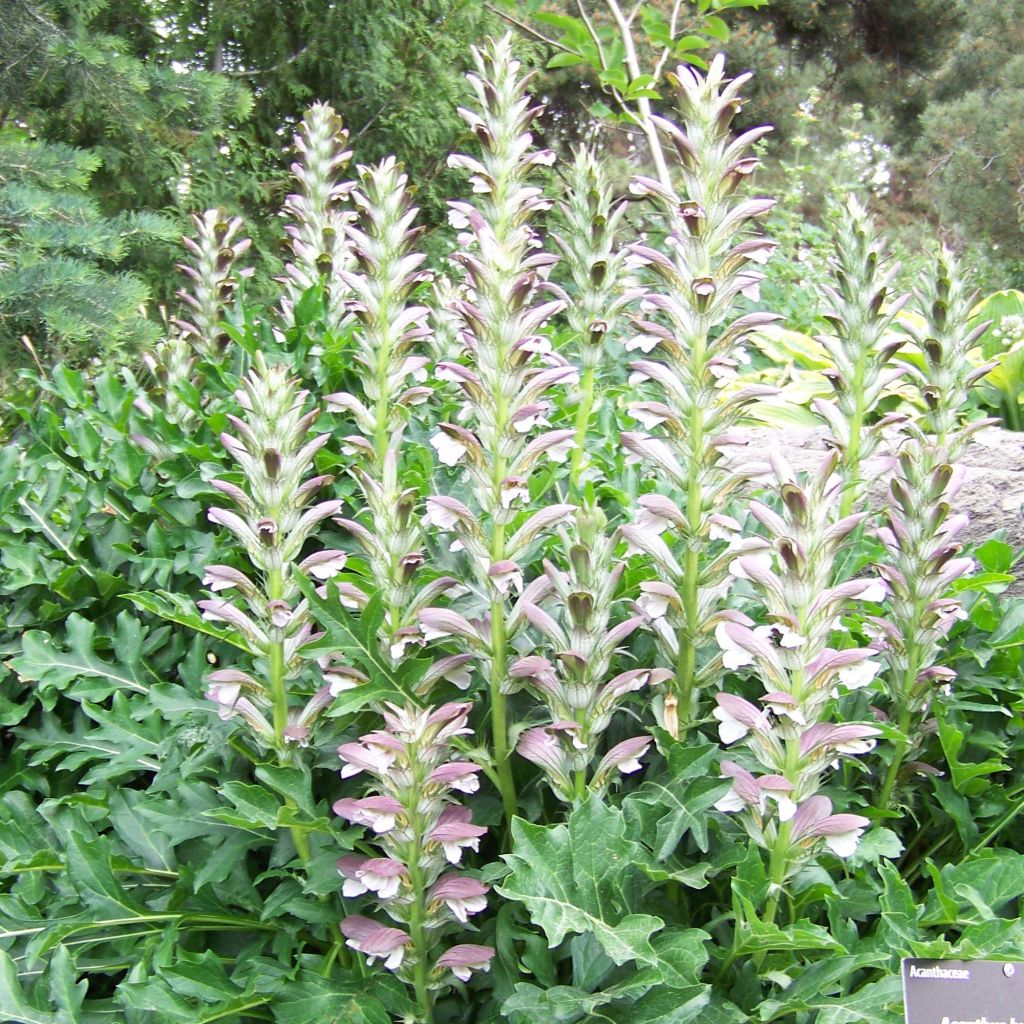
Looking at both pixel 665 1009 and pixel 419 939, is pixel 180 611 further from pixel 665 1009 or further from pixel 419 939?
pixel 665 1009

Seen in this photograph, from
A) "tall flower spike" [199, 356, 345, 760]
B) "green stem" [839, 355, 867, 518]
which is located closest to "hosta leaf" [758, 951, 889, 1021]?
"tall flower spike" [199, 356, 345, 760]

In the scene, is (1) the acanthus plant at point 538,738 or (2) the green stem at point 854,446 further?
(2) the green stem at point 854,446

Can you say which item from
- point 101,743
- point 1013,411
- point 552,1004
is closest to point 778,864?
point 552,1004

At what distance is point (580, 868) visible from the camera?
1496 mm

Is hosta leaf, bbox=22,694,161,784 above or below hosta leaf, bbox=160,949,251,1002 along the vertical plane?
above

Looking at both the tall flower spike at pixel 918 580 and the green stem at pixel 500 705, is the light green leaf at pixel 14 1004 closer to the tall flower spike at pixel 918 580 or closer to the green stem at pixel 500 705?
the green stem at pixel 500 705

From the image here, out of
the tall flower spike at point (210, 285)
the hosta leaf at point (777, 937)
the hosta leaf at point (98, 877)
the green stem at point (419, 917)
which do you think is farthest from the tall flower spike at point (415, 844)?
the tall flower spike at point (210, 285)

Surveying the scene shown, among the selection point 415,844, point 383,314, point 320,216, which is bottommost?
point 415,844

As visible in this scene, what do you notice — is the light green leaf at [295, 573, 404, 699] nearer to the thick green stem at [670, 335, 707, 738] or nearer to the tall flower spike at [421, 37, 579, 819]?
the tall flower spike at [421, 37, 579, 819]

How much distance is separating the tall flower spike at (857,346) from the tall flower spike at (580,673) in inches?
35.6

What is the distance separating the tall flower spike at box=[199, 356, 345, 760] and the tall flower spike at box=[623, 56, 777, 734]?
1.92 feet

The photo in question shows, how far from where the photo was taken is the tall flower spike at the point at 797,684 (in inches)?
58.7

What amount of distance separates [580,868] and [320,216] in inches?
92.0

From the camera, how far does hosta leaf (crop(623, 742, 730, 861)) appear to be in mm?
1609
